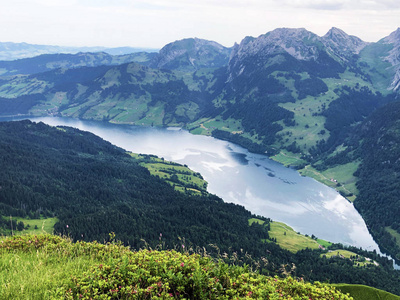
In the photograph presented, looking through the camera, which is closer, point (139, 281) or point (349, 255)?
point (139, 281)

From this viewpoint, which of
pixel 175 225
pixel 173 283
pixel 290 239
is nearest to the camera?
pixel 173 283

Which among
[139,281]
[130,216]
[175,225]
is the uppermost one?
[139,281]

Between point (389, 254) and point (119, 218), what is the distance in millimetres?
152129

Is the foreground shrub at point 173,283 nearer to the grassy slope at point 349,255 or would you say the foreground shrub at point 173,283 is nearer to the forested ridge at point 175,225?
the forested ridge at point 175,225

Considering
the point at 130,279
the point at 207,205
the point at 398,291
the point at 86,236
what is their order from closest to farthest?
1. the point at 130,279
2. the point at 398,291
3. the point at 86,236
4. the point at 207,205

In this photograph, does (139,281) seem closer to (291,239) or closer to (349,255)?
(349,255)

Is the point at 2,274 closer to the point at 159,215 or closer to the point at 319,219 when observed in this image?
the point at 159,215

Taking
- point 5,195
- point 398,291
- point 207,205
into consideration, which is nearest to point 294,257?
point 398,291

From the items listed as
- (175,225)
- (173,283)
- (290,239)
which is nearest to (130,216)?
(175,225)

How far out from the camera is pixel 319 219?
640ft

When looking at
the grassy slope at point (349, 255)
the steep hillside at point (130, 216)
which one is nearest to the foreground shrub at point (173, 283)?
the steep hillside at point (130, 216)

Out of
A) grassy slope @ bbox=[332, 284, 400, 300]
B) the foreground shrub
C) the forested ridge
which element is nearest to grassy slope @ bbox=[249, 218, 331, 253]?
the forested ridge

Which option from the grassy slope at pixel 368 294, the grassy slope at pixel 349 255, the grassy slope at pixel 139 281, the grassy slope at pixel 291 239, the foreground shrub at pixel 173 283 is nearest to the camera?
the grassy slope at pixel 139 281

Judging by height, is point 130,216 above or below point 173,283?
below
